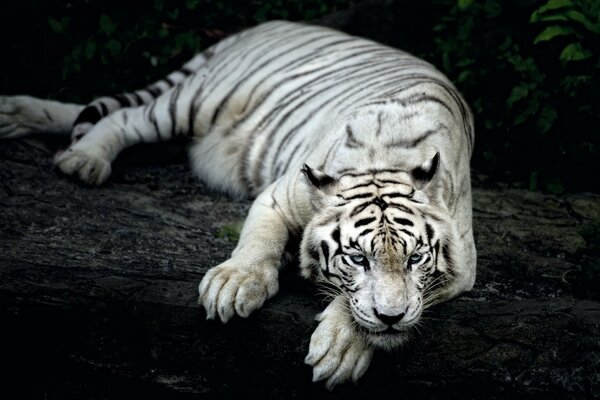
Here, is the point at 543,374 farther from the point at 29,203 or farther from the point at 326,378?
the point at 29,203

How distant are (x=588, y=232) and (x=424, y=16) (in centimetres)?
Result: 174

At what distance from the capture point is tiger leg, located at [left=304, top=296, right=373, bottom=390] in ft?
6.86

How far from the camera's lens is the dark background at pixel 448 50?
138 inches

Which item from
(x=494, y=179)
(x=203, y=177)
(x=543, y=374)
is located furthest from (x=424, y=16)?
(x=543, y=374)

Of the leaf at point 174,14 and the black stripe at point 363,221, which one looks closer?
the black stripe at point 363,221

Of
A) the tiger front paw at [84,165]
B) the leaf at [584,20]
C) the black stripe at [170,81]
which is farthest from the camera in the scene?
the black stripe at [170,81]

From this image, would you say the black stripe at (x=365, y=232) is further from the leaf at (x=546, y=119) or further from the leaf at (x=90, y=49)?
the leaf at (x=90, y=49)

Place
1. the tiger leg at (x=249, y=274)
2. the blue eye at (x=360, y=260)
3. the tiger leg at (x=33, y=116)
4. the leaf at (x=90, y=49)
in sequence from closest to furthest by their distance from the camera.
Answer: the blue eye at (x=360, y=260)
the tiger leg at (x=249, y=274)
the tiger leg at (x=33, y=116)
the leaf at (x=90, y=49)

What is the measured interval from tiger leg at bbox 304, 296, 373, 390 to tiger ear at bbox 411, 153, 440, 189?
41cm

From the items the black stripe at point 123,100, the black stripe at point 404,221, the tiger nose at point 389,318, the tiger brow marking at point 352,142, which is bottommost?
the black stripe at point 123,100

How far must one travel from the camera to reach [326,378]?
2.10 meters

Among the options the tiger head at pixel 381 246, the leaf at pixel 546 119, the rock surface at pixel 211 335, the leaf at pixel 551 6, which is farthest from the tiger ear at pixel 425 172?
the leaf at pixel 551 6

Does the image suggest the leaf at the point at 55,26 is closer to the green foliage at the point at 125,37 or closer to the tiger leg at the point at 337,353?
the green foliage at the point at 125,37

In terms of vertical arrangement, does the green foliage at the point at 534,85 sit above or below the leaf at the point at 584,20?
below
